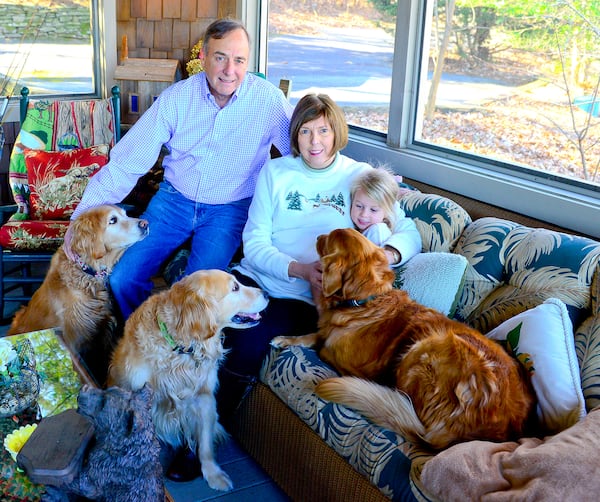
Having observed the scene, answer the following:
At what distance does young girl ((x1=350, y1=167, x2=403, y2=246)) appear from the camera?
7.67 feet

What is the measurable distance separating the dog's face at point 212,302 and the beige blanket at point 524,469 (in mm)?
893

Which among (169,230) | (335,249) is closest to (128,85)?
(169,230)

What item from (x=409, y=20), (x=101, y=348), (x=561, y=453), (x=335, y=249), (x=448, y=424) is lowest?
(x=101, y=348)

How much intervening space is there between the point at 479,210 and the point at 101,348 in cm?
176

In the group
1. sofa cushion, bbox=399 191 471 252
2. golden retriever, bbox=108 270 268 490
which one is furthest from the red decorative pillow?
sofa cushion, bbox=399 191 471 252

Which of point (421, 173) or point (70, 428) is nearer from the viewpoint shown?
point (70, 428)

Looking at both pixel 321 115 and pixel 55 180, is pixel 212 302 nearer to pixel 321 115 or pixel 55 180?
pixel 321 115

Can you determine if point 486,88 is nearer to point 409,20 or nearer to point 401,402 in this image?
point 409,20

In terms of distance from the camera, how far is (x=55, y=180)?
3561mm

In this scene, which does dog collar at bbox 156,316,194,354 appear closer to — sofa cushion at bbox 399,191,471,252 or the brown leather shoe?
the brown leather shoe

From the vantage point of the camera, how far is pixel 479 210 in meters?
2.54

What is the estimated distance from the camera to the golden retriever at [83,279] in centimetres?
261

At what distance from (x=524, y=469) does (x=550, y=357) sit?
480mm

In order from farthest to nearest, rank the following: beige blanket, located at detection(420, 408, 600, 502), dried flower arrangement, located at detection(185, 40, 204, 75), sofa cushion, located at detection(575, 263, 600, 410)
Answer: dried flower arrangement, located at detection(185, 40, 204, 75) < sofa cushion, located at detection(575, 263, 600, 410) < beige blanket, located at detection(420, 408, 600, 502)
